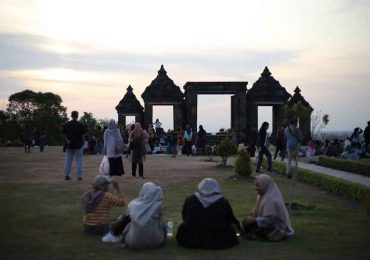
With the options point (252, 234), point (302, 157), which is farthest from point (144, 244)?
point (302, 157)

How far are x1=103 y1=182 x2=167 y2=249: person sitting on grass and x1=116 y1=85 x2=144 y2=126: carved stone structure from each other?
2882cm

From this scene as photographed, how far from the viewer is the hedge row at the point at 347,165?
1572 cm

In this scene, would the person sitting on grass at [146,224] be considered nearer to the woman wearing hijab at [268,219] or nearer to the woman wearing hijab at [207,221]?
the woman wearing hijab at [207,221]

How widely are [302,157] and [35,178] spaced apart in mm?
15144

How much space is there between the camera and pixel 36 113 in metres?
65.3

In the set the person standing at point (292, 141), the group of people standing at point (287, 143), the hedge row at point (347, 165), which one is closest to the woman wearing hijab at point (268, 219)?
the person standing at point (292, 141)

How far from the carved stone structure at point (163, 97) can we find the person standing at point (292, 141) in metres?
19.5

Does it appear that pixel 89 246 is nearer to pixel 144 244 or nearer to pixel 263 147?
pixel 144 244

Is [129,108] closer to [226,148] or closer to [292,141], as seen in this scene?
[226,148]

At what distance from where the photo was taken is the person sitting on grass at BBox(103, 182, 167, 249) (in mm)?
6719

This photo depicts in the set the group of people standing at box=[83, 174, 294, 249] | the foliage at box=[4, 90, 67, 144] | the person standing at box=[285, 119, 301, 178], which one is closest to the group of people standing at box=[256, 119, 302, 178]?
the person standing at box=[285, 119, 301, 178]

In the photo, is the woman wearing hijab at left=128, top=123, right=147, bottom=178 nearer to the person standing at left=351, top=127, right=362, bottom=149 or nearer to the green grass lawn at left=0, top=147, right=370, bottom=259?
the green grass lawn at left=0, top=147, right=370, bottom=259

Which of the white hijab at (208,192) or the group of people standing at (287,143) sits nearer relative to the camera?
the white hijab at (208,192)

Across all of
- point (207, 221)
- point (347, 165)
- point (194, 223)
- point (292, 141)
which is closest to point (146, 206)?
point (194, 223)
